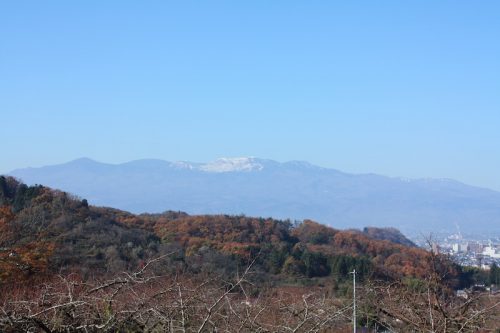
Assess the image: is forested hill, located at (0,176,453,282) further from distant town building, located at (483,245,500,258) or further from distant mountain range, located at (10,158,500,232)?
distant mountain range, located at (10,158,500,232)

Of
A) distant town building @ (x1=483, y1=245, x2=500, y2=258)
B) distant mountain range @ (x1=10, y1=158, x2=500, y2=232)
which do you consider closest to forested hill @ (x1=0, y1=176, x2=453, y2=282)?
distant town building @ (x1=483, y1=245, x2=500, y2=258)

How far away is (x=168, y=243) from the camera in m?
33.5

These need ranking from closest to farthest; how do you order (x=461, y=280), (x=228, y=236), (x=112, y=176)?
(x=461, y=280) → (x=228, y=236) → (x=112, y=176)

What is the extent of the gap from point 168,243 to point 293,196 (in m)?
140

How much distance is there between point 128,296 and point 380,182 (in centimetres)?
19363

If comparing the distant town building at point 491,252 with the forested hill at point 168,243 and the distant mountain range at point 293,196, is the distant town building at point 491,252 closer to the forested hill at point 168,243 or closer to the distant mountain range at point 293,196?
A: the forested hill at point 168,243

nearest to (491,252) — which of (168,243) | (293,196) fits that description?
(168,243)

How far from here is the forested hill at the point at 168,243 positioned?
65.0ft

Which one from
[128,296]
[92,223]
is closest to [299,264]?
[92,223]

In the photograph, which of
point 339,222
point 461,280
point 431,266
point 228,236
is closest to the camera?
point 431,266

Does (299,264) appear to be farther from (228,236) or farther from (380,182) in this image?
(380,182)

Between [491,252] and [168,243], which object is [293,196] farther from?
[168,243]

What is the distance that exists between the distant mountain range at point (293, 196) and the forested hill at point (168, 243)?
258ft

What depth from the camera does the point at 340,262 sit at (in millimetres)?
30906
